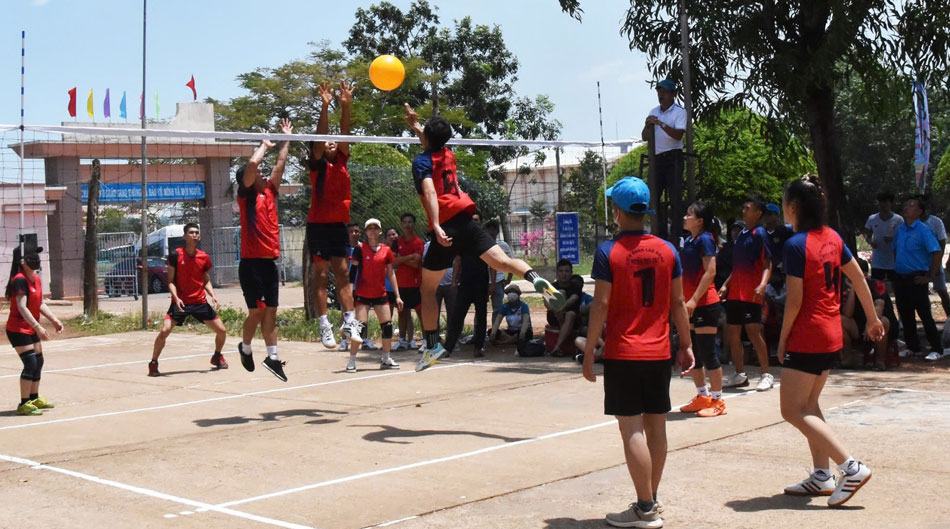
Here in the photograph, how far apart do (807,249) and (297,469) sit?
369 cm

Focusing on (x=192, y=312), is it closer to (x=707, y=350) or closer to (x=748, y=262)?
(x=707, y=350)

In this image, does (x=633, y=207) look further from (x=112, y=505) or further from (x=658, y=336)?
(x=112, y=505)

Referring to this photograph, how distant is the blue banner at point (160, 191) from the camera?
34444 mm

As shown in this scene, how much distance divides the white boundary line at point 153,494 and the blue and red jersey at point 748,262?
18.5ft

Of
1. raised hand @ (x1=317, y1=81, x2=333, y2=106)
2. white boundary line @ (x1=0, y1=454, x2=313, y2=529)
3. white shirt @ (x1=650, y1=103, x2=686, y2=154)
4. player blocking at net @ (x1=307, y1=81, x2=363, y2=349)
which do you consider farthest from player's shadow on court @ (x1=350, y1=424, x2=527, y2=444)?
white shirt @ (x1=650, y1=103, x2=686, y2=154)

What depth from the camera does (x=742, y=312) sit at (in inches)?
397

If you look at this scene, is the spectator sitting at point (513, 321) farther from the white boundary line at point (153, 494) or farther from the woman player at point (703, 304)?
the white boundary line at point (153, 494)

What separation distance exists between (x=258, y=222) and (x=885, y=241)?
8.20m

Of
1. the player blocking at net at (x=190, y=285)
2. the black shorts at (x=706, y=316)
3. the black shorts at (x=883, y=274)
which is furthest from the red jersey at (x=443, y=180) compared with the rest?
the black shorts at (x=883, y=274)

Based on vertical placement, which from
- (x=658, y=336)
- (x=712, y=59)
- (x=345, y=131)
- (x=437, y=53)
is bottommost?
(x=658, y=336)

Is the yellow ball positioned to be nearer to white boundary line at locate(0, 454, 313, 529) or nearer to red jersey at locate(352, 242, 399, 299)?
red jersey at locate(352, 242, 399, 299)

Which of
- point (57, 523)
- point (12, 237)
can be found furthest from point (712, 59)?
point (12, 237)

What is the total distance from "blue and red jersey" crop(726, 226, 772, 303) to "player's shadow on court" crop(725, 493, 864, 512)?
159 inches

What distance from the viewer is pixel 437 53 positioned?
40281mm
